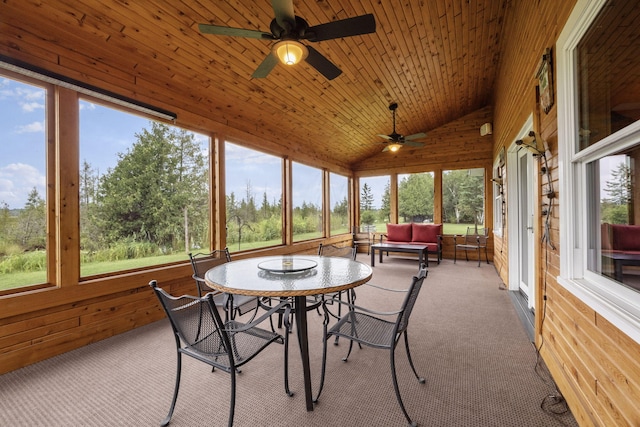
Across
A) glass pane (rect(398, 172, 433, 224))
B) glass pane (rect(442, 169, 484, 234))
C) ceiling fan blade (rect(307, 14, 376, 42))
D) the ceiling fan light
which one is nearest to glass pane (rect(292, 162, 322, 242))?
glass pane (rect(398, 172, 433, 224))

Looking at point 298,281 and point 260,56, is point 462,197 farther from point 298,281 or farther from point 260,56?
point 298,281

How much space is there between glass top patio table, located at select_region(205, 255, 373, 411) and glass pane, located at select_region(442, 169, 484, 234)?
585cm

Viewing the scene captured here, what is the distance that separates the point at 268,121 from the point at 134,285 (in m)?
3.13

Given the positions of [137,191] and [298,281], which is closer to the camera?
[298,281]

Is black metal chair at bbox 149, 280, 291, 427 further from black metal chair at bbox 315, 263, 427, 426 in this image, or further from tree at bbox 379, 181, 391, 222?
tree at bbox 379, 181, 391, 222

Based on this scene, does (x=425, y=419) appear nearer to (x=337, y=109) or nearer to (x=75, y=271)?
(x=75, y=271)

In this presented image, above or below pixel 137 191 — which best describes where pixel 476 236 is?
below

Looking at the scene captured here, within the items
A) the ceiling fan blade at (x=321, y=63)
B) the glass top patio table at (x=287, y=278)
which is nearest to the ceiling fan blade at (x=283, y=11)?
the ceiling fan blade at (x=321, y=63)

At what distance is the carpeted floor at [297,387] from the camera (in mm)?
1653

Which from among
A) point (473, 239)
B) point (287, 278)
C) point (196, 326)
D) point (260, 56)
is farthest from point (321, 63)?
point (473, 239)

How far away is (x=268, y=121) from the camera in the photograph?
4738mm

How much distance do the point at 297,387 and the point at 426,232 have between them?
584 centimetres

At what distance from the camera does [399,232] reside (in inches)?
288

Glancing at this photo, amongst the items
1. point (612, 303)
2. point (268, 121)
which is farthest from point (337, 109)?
point (612, 303)
